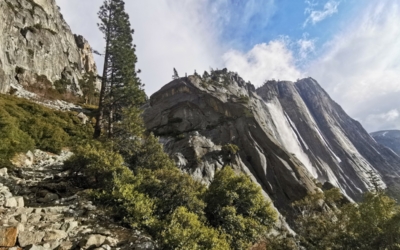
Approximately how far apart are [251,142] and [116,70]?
2441 centimetres

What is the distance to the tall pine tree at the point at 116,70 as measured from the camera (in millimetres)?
31500

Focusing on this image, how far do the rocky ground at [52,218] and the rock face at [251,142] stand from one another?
18.9 meters

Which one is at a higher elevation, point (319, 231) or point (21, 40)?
point (21, 40)

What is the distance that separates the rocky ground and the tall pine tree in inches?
591

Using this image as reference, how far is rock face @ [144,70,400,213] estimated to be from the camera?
38188 millimetres

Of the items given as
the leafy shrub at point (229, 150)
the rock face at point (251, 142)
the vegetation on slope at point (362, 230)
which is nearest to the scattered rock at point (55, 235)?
the vegetation on slope at point (362, 230)

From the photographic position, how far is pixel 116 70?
3350 cm

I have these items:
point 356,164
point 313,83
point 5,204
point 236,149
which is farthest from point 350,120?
point 5,204

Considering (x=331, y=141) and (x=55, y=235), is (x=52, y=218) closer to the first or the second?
(x=55, y=235)

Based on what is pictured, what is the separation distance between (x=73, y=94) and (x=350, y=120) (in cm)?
11943

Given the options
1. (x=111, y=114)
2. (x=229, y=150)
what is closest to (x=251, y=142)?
(x=229, y=150)

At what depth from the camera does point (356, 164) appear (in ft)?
268

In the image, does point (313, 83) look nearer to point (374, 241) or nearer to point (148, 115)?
point (148, 115)

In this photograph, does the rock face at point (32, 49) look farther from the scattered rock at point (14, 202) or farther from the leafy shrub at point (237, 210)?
the leafy shrub at point (237, 210)
